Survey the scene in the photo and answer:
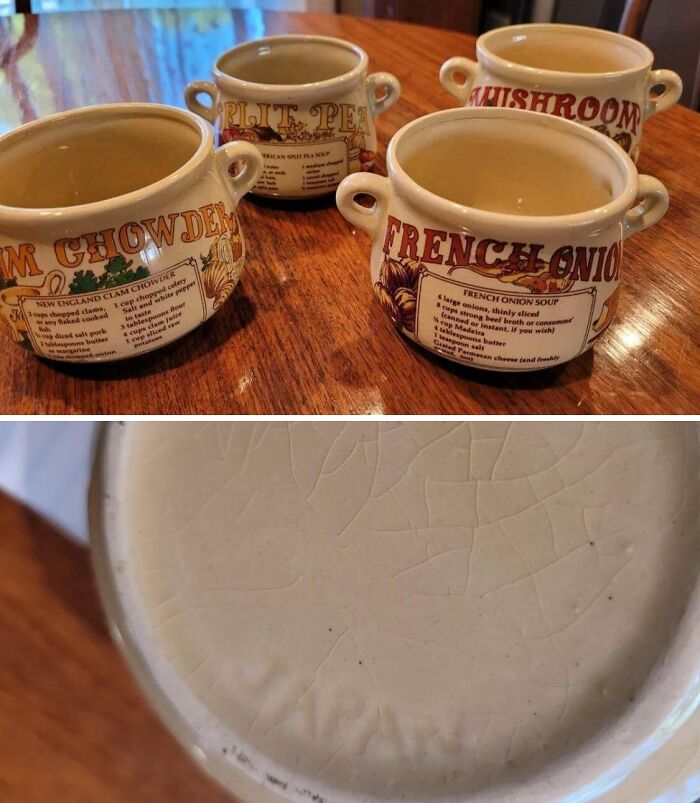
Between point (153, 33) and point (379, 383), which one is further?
point (153, 33)

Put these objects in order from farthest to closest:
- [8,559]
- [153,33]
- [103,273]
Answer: [153,33]
[8,559]
[103,273]

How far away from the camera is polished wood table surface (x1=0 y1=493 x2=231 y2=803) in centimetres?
40

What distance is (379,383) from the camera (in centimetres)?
38

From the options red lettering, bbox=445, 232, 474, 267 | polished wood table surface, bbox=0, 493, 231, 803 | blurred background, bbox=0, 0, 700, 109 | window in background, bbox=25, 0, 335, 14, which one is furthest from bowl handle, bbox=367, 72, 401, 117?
window in background, bbox=25, 0, 335, 14

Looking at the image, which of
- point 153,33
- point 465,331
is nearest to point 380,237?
point 465,331

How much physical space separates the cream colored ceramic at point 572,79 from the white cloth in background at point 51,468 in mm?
327

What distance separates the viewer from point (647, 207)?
1.21 feet

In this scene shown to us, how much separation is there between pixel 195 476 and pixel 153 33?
629 millimetres

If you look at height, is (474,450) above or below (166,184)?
below

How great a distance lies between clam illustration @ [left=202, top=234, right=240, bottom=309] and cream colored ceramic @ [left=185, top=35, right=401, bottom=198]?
12cm

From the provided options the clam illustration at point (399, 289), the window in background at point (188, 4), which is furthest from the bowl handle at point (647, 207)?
the window in background at point (188, 4)

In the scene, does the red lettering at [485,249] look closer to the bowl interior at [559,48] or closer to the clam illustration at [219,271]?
the clam illustration at [219,271]

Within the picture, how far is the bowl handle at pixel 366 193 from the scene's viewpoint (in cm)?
36

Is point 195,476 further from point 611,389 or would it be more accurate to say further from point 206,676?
point 611,389
